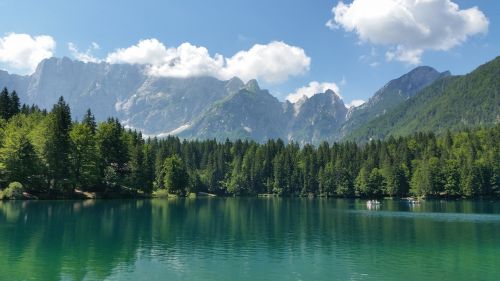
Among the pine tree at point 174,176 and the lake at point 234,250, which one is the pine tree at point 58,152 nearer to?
the lake at point 234,250

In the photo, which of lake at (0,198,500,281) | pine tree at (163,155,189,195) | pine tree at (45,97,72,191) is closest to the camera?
lake at (0,198,500,281)

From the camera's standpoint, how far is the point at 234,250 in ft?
155

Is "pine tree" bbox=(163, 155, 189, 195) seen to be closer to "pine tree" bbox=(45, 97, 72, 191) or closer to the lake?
"pine tree" bbox=(45, 97, 72, 191)

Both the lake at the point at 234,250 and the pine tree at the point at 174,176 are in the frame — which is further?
the pine tree at the point at 174,176

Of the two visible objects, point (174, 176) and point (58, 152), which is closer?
point (58, 152)

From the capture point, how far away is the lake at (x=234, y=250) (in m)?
36.3

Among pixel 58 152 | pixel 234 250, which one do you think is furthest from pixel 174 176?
pixel 234 250

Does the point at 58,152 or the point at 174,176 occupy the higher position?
the point at 58,152

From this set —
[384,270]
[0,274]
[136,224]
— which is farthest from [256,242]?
[0,274]

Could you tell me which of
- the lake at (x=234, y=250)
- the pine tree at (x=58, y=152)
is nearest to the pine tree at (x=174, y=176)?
the pine tree at (x=58, y=152)

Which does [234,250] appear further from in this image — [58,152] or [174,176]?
[174,176]

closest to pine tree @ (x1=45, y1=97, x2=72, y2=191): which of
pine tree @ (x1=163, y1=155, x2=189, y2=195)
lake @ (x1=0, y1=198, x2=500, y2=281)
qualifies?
lake @ (x1=0, y1=198, x2=500, y2=281)

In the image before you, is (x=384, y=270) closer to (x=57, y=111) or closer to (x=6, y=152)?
(x=6, y=152)

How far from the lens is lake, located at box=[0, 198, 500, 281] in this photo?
1428 inches
